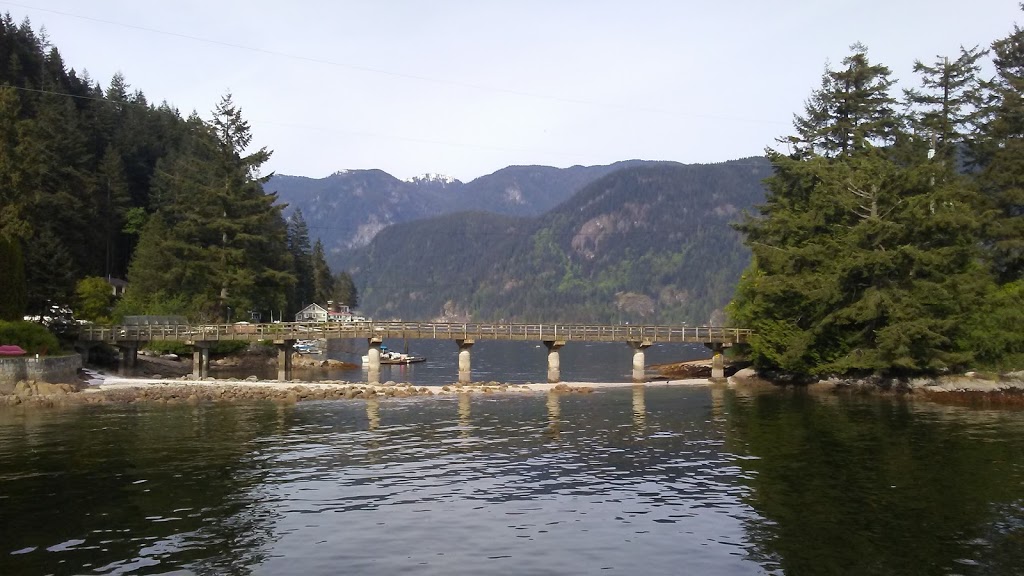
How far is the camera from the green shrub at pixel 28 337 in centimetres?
5388

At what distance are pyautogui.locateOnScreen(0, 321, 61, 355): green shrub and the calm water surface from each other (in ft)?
44.9

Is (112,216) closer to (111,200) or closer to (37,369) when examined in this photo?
(111,200)

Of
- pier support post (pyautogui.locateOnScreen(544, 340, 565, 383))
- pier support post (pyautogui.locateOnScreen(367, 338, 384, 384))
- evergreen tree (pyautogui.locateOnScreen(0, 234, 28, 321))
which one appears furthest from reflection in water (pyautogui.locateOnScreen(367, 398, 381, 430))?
evergreen tree (pyautogui.locateOnScreen(0, 234, 28, 321))

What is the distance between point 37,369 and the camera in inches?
2109

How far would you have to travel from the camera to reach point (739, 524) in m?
21.8

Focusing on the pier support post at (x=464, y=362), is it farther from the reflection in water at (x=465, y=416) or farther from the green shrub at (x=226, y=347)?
the green shrub at (x=226, y=347)

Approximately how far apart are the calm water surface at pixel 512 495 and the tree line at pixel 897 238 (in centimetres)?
1214

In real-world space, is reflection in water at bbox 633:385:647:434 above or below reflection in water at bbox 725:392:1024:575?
above

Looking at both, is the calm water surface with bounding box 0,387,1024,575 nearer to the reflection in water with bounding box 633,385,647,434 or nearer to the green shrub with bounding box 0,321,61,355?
the reflection in water with bounding box 633,385,647,434

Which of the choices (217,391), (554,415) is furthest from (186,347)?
(554,415)

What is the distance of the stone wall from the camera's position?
5197 cm

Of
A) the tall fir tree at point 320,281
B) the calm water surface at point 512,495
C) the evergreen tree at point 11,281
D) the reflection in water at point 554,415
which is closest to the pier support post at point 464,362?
the reflection in water at point 554,415

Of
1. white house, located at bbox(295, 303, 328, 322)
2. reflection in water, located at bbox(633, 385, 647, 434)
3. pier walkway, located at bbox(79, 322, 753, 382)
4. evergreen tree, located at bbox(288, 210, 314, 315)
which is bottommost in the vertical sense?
reflection in water, located at bbox(633, 385, 647, 434)

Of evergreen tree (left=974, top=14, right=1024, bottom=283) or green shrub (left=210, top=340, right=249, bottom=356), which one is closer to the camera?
evergreen tree (left=974, top=14, right=1024, bottom=283)
